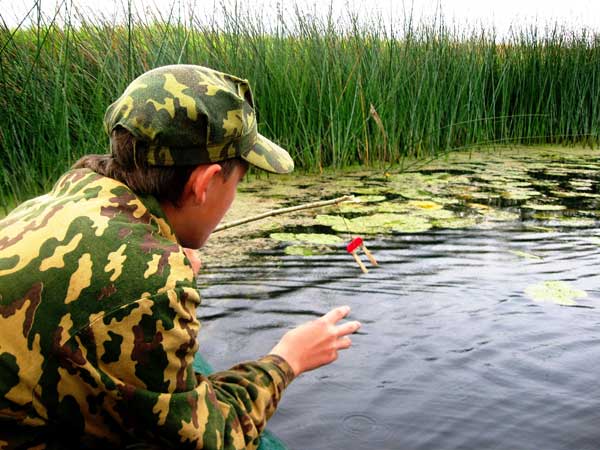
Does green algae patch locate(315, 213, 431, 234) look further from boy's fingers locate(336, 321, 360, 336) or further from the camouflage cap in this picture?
the camouflage cap

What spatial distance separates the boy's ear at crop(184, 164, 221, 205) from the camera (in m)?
1.35

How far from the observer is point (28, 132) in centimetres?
383

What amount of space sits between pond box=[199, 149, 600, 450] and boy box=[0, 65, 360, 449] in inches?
28.2

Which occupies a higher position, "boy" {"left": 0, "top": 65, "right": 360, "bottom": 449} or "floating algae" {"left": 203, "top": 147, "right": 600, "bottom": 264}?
"boy" {"left": 0, "top": 65, "right": 360, "bottom": 449}

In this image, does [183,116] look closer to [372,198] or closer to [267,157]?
[267,157]

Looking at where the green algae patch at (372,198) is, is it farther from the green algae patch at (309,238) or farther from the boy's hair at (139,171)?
the boy's hair at (139,171)

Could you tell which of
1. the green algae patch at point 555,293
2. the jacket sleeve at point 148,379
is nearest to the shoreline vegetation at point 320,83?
the green algae patch at point 555,293

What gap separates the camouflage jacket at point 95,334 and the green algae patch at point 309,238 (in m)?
2.46

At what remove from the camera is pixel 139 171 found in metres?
1.32

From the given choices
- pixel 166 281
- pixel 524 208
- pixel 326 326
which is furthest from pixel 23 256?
pixel 524 208

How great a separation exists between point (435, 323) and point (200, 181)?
149 cm

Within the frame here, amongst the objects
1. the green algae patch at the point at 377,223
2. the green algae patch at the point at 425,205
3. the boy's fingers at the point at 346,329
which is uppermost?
the boy's fingers at the point at 346,329

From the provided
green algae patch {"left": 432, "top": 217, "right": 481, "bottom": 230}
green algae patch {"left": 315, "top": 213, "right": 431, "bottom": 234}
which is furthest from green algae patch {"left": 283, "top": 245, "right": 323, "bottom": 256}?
green algae patch {"left": 432, "top": 217, "right": 481, "bottom": 230}

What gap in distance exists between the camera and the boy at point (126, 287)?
3.71 feet
